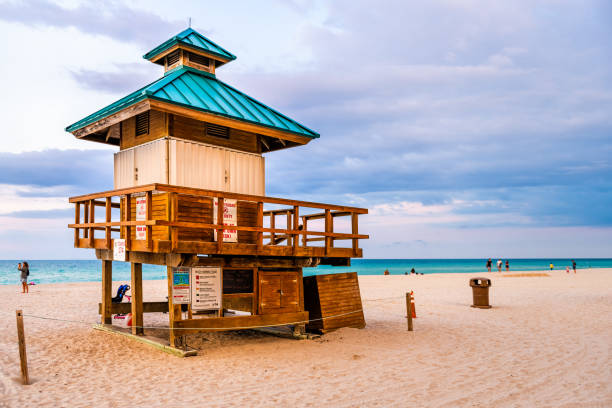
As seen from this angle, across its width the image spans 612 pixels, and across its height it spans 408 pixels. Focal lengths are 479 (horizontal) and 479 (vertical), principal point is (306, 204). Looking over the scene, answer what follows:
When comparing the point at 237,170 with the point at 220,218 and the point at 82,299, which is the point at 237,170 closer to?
the point at 220,218

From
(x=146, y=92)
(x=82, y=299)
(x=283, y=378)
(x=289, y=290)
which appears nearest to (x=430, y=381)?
(x=283, y=378)

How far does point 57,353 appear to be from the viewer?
37.8 feet

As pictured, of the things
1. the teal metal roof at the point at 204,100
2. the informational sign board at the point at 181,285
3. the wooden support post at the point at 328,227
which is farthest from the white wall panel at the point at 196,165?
the wooden support post at the point at 328,227

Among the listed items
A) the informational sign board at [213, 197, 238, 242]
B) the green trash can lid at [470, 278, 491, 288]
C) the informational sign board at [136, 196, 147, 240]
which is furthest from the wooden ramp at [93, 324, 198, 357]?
the green trash can lid at [470, 278, 491, 288]

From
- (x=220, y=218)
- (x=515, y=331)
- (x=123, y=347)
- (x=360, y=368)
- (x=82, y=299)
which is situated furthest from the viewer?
(x=82, y=299)

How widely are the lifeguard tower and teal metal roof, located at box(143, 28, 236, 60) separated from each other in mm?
36

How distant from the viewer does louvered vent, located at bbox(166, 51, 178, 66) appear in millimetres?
15000

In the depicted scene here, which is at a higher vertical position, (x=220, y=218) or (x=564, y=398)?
(x=220, y=218)

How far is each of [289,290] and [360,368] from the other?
3.66 metres

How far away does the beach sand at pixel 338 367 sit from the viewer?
8.16 meters

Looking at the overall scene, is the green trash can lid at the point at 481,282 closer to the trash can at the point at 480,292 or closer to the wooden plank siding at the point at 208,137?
the trash can at the point at 480,292

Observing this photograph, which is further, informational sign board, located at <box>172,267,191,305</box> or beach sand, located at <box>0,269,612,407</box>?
informational sign board, located at <box>172,267,191,305</box>

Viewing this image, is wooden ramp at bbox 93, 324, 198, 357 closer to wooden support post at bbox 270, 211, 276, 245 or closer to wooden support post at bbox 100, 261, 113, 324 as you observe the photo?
wooden support post at bbox 100, 261, 113, 324

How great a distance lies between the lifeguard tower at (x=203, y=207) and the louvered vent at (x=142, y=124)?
0.09ft
